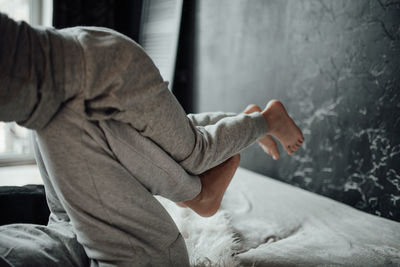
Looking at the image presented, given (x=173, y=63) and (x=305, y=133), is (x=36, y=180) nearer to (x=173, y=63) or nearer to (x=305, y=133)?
(x=173, y=63)

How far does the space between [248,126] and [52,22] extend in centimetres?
213

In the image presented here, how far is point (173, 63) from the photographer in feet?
7.97

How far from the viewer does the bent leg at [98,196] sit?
2.20 ft

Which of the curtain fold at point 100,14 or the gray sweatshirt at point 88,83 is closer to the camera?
the gray sweatshirt at point 88,83

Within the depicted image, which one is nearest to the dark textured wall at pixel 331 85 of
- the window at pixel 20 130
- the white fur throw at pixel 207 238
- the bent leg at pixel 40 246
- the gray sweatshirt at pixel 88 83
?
the white fur throw at pixel 207 238

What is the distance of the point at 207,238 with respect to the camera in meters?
0.96

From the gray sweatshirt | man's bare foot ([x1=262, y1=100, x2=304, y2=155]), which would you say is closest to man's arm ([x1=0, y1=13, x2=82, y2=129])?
the gray sweatshirt

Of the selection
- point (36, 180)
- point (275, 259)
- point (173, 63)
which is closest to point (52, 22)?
point (173, 63)

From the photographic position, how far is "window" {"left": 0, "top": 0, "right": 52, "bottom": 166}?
8.43ft

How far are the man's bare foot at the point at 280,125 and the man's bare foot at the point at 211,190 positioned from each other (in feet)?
0.63

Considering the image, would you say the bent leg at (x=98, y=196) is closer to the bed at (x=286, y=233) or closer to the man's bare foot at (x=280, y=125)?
the bed at (x=286, y=233)

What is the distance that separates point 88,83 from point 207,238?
571 millimetres

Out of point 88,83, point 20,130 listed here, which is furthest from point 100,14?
point 88,83

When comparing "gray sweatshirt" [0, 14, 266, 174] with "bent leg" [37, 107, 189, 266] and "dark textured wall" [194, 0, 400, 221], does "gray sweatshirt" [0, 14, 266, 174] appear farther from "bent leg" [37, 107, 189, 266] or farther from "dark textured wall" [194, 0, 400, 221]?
"dark textured wall" [194, 0, 400, 221]
